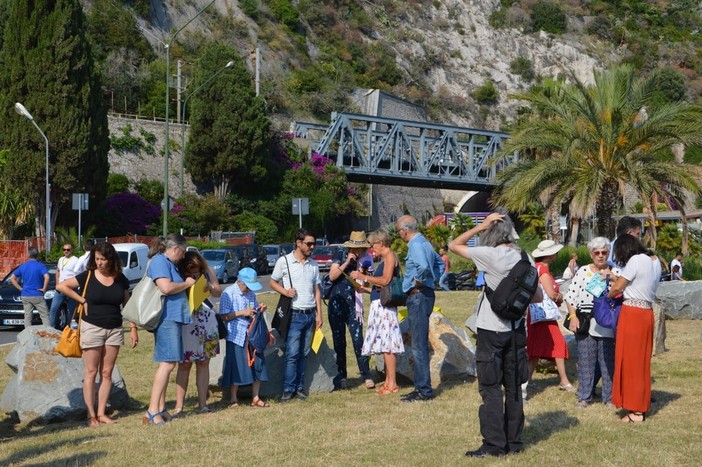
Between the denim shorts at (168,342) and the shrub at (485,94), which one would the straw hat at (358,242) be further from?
the shrub at (485,94)

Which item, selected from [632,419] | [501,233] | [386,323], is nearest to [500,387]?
[501,233]

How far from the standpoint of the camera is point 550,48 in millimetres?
115125

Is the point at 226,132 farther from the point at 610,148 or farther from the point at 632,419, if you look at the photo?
the point at 632,419

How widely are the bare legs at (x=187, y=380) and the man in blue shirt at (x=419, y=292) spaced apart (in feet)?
6.40

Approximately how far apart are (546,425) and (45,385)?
4.72m

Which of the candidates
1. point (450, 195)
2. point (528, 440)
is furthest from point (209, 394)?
point (450, 195)

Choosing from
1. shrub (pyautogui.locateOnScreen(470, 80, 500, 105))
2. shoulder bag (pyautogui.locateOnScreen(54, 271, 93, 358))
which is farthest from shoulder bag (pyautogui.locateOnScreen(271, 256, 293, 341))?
shrub (pyautogui.locateOnScreen(470, 80, 500, 105))

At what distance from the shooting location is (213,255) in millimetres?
34219

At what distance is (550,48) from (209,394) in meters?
111

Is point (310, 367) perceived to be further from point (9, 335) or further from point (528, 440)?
point (9, 335)

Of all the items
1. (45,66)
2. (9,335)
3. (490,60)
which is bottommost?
(9,335)

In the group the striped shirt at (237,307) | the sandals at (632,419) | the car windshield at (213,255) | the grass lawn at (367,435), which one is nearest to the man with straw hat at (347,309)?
the grass lawn at (367,435)

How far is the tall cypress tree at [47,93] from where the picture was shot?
39.2m

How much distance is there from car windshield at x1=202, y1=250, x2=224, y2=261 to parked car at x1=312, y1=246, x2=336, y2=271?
5149mm
